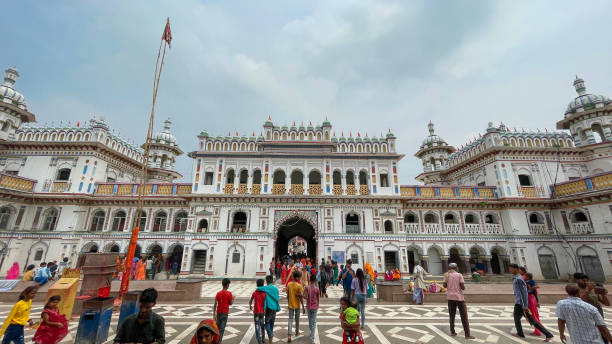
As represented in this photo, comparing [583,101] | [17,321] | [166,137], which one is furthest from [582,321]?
[166,137]

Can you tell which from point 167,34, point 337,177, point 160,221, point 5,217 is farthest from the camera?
point 160,221

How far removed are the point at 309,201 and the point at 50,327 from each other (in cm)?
1601

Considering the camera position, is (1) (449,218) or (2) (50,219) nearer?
(2) (50,219)

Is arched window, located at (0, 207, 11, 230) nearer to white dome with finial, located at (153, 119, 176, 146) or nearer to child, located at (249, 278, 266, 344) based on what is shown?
white dome with finial, located at (153, 119, 176, 146)

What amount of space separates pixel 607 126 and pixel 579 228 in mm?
9699

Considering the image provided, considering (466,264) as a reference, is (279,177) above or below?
above

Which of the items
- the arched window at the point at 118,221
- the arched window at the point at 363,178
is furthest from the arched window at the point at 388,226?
the arched window at the point at 118,221

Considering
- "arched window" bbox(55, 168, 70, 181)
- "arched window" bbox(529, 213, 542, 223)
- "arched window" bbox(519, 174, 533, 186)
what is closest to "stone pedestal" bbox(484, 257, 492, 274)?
"arched window" bbox(529, 213, 542, 223)

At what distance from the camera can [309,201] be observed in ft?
64.8

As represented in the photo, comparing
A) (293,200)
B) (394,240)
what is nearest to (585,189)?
(394,240)

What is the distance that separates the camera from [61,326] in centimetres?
454

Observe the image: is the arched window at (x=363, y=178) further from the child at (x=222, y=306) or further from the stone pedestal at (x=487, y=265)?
the child at (x=222, y=306)

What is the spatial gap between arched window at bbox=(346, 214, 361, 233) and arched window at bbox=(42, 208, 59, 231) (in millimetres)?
22898

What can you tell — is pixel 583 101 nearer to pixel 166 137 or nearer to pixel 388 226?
pixel 388 226
